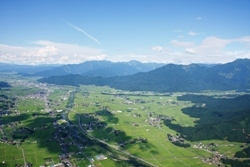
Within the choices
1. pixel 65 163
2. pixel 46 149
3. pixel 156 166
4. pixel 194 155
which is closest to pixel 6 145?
pixel 46 149

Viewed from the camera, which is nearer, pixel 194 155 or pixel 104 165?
pixel 104 165

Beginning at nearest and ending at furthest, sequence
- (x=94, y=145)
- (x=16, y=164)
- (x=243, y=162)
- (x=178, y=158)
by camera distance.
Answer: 1. (x=16, y=164)
2. (x=243, y=162)
3. (x=178, y=158)
4. (x=94, y=145)

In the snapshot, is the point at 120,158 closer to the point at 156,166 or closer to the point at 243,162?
the point at 156,166

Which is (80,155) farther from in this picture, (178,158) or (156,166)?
(178,158)

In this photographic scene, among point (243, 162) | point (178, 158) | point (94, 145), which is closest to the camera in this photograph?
point (243, 162)

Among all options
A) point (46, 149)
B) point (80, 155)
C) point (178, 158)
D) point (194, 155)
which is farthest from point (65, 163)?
point (194, 155)

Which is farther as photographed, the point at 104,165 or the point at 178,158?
the point at 178,158

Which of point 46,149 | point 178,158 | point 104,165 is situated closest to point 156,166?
point 178,158

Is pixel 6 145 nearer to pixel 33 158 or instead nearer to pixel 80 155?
pixel 33 158

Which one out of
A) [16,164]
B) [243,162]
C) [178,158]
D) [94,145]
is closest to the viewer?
[16,164]
